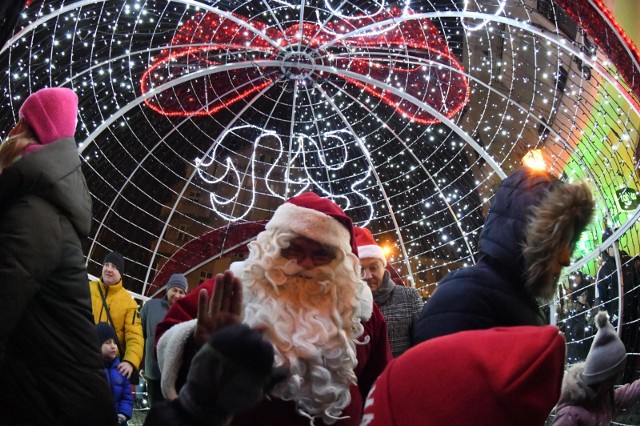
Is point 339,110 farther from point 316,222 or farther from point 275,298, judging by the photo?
point 275,298

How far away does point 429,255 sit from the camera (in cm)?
1012

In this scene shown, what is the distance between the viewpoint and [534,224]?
276 cm

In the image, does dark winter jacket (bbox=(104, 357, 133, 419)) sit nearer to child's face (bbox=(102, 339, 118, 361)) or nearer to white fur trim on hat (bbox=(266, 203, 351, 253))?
child's face (bbox=(102, 339, 118, 361))

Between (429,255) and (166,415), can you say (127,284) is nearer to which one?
A: (429,255)

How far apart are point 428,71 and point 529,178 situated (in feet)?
20.0

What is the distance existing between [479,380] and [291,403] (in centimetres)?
136

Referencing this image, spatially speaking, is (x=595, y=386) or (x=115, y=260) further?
(x=115, y=260)

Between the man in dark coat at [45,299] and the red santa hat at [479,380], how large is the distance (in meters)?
1.34

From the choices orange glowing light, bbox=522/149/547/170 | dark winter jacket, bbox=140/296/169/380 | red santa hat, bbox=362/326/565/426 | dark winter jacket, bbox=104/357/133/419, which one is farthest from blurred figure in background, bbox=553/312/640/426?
red santa hat, bbox=362/326/565/426

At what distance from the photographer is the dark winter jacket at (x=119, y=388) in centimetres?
520

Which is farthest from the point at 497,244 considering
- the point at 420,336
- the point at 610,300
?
the point at 610,300

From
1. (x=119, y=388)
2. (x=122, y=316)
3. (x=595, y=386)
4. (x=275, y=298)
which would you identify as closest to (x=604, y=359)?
(x=595, y=386)

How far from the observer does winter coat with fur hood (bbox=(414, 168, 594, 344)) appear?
105 inches

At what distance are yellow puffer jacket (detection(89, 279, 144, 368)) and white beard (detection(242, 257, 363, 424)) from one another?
10.5 ft
